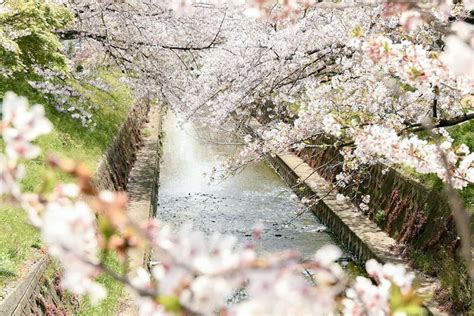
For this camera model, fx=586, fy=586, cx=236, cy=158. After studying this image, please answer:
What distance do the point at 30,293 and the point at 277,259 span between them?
15.8 ft

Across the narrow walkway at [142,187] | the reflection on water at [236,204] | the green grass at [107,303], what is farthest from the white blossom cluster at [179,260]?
the reflection on water at [236,204]

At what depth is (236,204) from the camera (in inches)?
513

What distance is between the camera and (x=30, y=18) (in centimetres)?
879

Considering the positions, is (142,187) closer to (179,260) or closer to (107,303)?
(107,303)

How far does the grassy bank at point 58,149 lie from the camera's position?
5746 mm

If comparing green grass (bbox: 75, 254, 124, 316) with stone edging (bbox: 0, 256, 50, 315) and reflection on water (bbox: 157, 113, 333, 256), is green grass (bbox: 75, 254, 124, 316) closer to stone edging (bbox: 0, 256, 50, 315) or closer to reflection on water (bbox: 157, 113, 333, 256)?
stone edging (bbox: 0, 256, 50, 315)

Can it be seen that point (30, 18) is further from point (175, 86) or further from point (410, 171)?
point (410, 171)

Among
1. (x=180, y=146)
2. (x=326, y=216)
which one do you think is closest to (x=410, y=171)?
(x=326, y=216)

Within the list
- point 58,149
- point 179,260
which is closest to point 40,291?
point 58,149

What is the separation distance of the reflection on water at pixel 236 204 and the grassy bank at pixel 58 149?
197cm

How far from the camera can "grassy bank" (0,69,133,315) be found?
575 centimetres

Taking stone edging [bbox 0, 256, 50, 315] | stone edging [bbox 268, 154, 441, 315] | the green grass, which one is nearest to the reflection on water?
stone edging [bbox 268, 154, 441, 315]

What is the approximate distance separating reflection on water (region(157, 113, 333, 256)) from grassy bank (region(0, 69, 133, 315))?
197 centimetres

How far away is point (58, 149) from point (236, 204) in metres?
4.41
